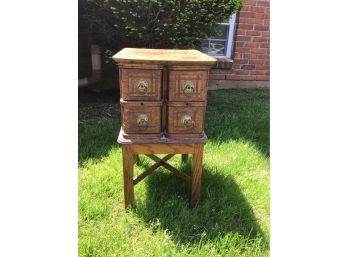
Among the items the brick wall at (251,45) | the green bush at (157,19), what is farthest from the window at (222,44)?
the green bush at (157,19)

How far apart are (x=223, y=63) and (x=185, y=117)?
3788 mm

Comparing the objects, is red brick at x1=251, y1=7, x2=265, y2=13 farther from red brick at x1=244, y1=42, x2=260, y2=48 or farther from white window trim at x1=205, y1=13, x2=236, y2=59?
red brick at x1=244, y1=42, x2=260, y2=48

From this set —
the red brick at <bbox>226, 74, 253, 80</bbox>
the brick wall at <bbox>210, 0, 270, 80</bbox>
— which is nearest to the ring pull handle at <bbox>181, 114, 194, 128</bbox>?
the brick wall at <bbox>210, 0, 270, 80</bbox>

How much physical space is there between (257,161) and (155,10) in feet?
7.19

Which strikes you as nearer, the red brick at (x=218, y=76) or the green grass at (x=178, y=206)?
the green grass at (x=178, y=206)

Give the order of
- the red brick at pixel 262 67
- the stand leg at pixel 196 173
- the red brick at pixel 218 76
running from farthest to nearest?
the red brick at pixel 262 67 < the red brick at pixel 218 76 < the stand leg at pixel 196 173

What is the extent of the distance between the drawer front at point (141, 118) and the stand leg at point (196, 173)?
1.07 ft

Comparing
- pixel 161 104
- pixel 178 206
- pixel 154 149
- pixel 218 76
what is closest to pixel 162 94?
pixel 161 104

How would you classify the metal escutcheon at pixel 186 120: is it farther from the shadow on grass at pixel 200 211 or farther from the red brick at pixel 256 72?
the red brick at pixel 256 72

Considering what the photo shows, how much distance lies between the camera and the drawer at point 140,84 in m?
2.08

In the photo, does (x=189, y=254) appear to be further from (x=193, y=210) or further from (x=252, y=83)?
(x=252, y=83)

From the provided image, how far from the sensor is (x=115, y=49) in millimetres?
4461

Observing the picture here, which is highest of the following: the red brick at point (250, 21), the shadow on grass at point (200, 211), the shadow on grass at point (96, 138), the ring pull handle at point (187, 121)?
the red brick at point (250, 21)

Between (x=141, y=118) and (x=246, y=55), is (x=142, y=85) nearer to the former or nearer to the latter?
(x=141, y=118)
